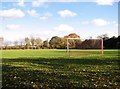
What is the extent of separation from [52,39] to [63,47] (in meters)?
10.0

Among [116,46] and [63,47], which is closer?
[116,46]

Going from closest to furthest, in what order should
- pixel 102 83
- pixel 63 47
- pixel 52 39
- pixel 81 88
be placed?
pixel 81 88 < pixel 102 83 < pixel 63 47 < pixel 52 39

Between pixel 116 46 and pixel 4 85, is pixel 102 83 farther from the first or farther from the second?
pixel 116 46

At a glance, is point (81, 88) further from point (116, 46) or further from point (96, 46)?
point (116, 46)

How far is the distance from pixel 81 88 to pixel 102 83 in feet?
3.57

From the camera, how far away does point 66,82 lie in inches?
349

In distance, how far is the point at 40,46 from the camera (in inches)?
3236

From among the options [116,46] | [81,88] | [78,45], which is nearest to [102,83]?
[81,88]

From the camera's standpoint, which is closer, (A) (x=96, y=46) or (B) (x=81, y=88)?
(B) (x=81, y=88)

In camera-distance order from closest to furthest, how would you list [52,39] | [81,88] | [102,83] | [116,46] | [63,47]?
[81,88], [102,83], [116,46], [63,47], [52,39]

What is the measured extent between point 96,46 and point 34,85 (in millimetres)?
49398

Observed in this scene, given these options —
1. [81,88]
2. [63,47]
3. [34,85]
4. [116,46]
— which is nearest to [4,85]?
[34,85]

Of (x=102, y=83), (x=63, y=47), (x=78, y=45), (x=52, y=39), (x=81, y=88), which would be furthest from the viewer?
(x=52, y=39)

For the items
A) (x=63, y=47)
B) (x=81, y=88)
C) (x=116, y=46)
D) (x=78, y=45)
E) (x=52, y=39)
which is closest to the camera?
(x=81, y=88)
